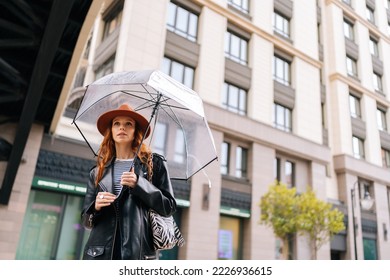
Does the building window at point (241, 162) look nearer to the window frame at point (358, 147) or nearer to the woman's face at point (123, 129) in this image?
the window frame at point (358, 147)

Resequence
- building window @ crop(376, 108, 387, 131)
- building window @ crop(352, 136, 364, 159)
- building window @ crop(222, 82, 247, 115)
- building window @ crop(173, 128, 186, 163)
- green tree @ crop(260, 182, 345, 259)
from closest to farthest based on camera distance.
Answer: building window @ crop(173, 128, 186, 163) → green tree @ crop(260, 182, 345, 259) → building window @ crop(222, 82, 247, 115) → building window @ crop(352, 136, 364, 159) → building window @ crop(376, 108, 387, 131)

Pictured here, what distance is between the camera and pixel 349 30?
1169 inches

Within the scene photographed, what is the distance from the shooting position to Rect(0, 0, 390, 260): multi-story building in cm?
1416

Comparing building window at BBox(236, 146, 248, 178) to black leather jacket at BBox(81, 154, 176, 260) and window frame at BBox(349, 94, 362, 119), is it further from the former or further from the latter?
black leather jacket at BBox(81, 154, 176, 260)

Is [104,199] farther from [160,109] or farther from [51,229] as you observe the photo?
[51,229]

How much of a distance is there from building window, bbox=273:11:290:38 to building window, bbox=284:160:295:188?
8.81 meters

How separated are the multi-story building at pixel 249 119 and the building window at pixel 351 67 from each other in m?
0.18

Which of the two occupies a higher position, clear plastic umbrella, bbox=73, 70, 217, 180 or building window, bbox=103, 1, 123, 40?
building window, bbox=103, 1, 123, 40

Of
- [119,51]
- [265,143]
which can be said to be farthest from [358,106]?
[119,51]

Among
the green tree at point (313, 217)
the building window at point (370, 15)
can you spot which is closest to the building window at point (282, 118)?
the green tree at point (313, 217)

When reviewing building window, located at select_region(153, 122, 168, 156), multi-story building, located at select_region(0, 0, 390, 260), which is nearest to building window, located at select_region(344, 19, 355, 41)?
multi-story building, located at select_region(0, 0, 390, 260)

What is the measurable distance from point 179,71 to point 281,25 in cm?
991
